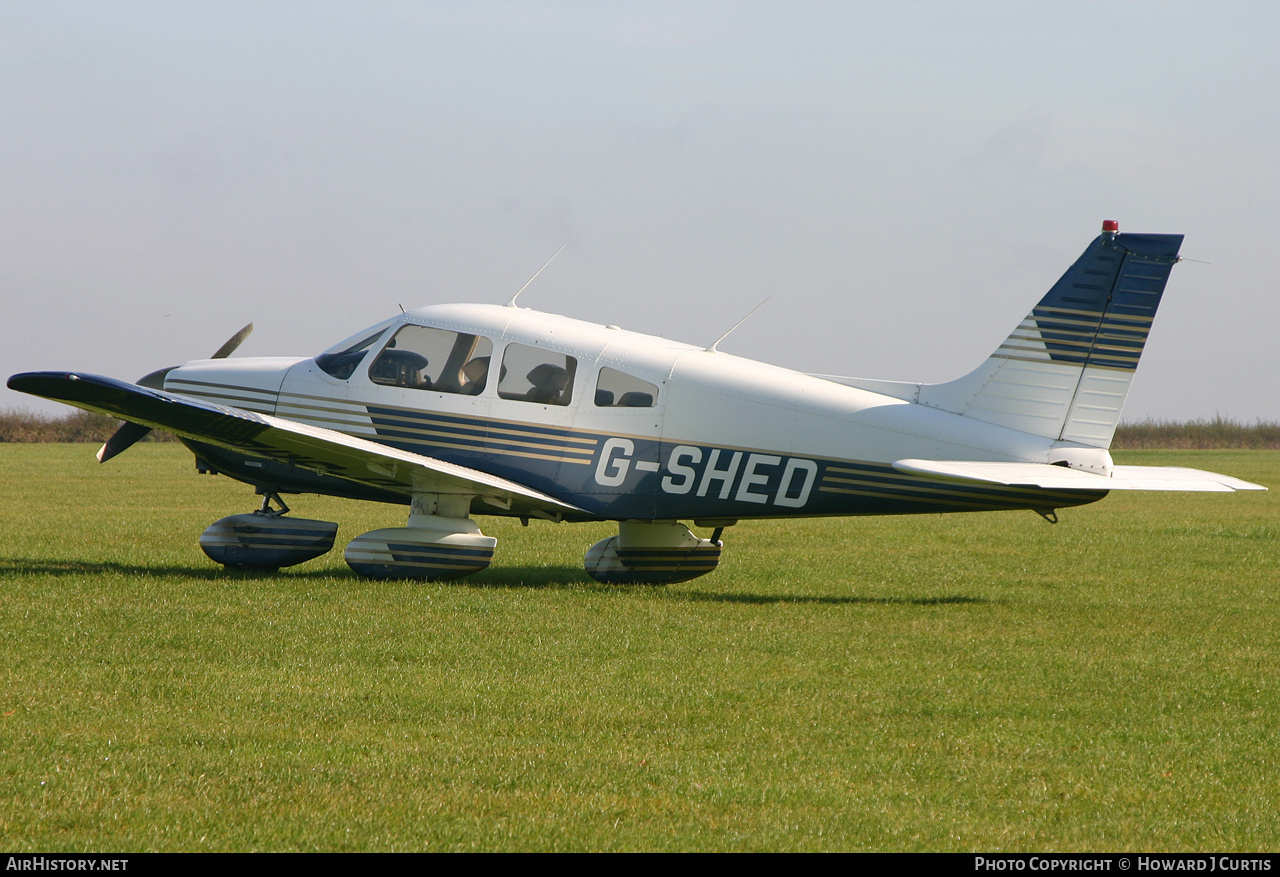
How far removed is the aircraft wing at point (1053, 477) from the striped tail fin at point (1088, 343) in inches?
19.3

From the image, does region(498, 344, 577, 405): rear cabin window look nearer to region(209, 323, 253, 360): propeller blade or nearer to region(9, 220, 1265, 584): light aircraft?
region(9, 220, 1265, 584): light aircraft

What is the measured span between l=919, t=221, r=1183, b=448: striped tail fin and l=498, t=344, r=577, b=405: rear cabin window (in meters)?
3.79

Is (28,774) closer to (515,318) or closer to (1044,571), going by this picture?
(515,318)

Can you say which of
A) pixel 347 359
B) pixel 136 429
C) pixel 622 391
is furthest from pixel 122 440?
pixel 622 391

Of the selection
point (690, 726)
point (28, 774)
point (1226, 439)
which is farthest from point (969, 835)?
point (1226, 439)

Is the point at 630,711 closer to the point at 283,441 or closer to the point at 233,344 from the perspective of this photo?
the point at 283,441

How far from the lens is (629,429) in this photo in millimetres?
11102

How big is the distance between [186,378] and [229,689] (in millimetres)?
6919

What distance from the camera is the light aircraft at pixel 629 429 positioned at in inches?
402

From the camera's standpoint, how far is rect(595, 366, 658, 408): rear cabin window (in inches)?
436

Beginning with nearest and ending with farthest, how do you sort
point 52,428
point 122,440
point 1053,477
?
point 1053,477, point 122,440, point 52,428

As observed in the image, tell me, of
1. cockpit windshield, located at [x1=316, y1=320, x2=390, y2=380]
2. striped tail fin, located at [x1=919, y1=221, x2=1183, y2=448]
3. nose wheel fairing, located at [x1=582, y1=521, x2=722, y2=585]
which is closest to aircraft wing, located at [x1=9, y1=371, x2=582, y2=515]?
cockpit windshield, located at [x1=316, y1=320, x2=390, y2=380]

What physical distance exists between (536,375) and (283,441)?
2.42 metres

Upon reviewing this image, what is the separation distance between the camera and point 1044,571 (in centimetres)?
1362
